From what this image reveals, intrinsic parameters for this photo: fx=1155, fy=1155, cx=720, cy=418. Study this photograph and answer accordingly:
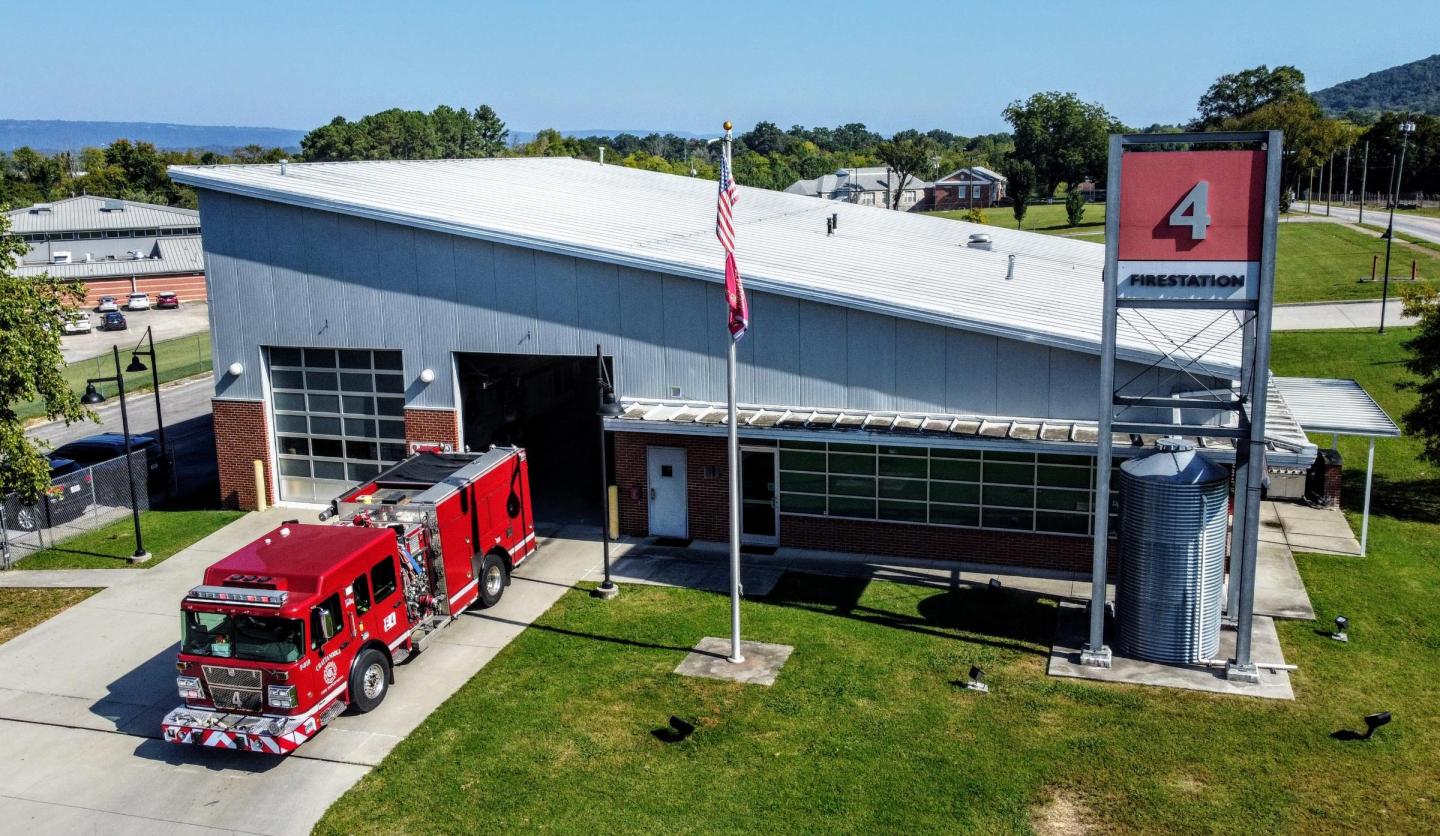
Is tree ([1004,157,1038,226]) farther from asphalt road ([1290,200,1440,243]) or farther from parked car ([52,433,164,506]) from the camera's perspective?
parked car ([52,433,164,506])

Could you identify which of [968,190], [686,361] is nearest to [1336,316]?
[686,361]

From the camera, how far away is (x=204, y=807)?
14.8 metres

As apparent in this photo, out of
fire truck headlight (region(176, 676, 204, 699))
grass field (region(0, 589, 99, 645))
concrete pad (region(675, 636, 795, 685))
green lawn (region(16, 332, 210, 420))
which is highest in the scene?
fire truck headlight (region(176, 676, 204, 699))

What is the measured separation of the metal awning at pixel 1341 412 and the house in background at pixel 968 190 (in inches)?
4711

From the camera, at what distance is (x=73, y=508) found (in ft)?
90.0

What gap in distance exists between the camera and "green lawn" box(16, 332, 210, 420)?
46.7 m

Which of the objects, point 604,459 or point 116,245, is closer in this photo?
point 604,459

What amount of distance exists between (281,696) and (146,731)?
3.23 metres

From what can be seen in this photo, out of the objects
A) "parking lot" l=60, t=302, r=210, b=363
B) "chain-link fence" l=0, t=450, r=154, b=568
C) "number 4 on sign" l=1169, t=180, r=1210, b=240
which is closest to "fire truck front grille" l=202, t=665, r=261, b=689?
"chain-link fence" l=0, t=450, r=154, b=568

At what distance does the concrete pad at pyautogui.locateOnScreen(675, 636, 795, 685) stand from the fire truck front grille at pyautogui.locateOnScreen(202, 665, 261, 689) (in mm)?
6275

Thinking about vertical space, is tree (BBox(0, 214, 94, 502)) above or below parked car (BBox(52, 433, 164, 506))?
above

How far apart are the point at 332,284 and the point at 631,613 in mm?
11350

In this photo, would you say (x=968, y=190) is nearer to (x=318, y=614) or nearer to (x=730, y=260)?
(x=730, y=260)

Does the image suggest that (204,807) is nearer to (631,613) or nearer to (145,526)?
(631,613)
